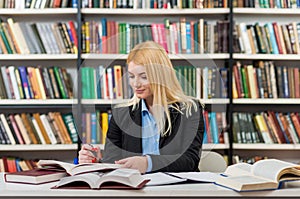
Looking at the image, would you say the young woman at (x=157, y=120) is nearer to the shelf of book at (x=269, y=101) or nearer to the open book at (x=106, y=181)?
the open book at (x=106, y=181)

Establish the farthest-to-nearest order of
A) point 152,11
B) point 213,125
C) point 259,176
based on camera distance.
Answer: point 152,11
point 213,125
point 259,176

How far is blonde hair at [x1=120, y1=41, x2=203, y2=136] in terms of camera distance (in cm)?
188

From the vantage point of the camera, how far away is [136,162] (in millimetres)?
1784

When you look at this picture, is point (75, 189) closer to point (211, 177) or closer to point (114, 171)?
point (114, 171)

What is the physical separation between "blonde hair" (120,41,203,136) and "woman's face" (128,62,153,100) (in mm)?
13

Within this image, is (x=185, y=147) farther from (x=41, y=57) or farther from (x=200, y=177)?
(x=41, y=57)

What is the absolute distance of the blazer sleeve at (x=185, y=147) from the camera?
1927 mm

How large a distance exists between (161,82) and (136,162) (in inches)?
11.9

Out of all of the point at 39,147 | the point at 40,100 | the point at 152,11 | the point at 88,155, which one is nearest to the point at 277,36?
the point at 152,11

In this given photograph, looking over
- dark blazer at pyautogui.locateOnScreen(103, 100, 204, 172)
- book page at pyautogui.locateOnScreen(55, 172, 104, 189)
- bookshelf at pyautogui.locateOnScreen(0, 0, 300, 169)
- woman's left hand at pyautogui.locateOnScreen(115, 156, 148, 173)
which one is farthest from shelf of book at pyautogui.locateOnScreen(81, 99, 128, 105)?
bookshelf at pyautogui.locateOnScreen(0, 0, 300, 169)

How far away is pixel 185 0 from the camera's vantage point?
3570 millimetres

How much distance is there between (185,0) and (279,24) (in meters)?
0.64

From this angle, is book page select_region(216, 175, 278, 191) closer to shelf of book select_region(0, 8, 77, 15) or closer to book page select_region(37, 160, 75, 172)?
book page select_region(37, 160, 75, 172)

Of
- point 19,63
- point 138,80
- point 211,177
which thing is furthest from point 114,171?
point 19,63
